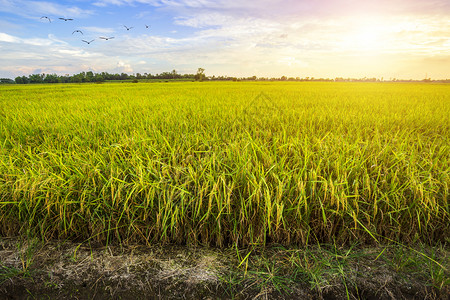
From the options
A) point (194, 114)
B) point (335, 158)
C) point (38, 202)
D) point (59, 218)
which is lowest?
point (59, 218)

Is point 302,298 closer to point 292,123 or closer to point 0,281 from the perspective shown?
point 0,281

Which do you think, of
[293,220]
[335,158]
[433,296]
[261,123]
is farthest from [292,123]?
[433,296]

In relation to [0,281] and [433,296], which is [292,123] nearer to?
[433,296]

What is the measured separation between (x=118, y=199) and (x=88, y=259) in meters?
0.41

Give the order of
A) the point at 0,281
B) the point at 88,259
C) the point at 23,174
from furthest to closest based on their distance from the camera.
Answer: the point at 23,174 → the point at 88,259 → the point at 0,281

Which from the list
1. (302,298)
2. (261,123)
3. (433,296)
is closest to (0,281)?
(302,298)

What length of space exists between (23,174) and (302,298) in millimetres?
2339

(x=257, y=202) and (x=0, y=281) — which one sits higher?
(x=257, y=202)

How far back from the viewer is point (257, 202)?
5.08ft

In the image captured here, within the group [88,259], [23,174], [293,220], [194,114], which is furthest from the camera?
[194,114]

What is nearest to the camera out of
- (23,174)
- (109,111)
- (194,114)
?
(23,174)

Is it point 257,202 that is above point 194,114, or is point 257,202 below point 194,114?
below

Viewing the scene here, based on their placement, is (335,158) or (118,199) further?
(335,158)

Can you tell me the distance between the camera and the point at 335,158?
214cm
